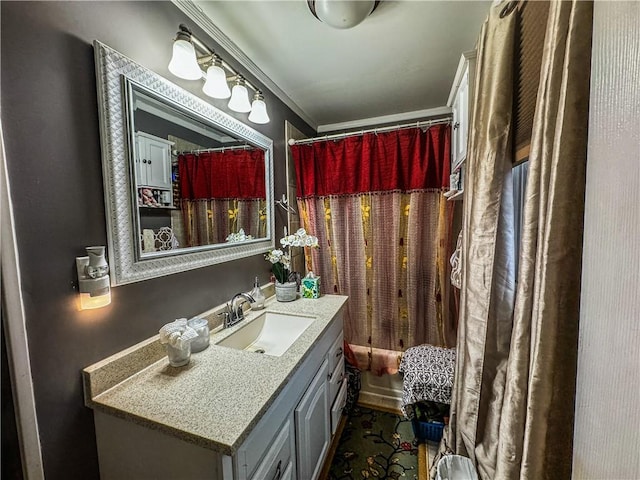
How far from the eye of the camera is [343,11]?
1.07m

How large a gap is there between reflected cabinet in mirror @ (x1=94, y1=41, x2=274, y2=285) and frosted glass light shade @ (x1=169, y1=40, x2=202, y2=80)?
2.6 inches

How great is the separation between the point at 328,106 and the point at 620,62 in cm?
193

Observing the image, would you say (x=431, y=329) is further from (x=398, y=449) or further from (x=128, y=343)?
(x=128, y=343)

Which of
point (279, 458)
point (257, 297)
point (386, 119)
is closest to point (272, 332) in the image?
point (257, 297)

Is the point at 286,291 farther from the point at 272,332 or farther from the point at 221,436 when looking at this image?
the point at 221,436

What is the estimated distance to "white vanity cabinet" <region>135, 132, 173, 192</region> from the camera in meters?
0.94

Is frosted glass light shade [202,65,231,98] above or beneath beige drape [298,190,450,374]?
above

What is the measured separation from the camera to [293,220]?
2.12 m

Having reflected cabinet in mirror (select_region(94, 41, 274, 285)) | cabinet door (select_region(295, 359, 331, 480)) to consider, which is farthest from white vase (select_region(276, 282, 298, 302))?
cabinet door (select_region(295, 359, 331, 480))

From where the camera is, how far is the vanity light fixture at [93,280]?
2.52 feet

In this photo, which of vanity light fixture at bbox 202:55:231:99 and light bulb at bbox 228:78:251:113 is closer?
vanity light fixture at bbox 202:55:231:99

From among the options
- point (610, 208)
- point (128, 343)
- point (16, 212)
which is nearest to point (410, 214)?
point (610, 208)

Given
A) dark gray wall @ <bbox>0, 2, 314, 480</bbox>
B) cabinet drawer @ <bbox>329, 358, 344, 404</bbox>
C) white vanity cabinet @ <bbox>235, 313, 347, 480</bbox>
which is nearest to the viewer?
dark gray wall @ <bbox>0, 2, 314, 480</bbox>

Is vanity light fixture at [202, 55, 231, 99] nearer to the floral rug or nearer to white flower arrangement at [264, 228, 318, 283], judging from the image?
white flower arrangement at [264, 228, 318, 283]
